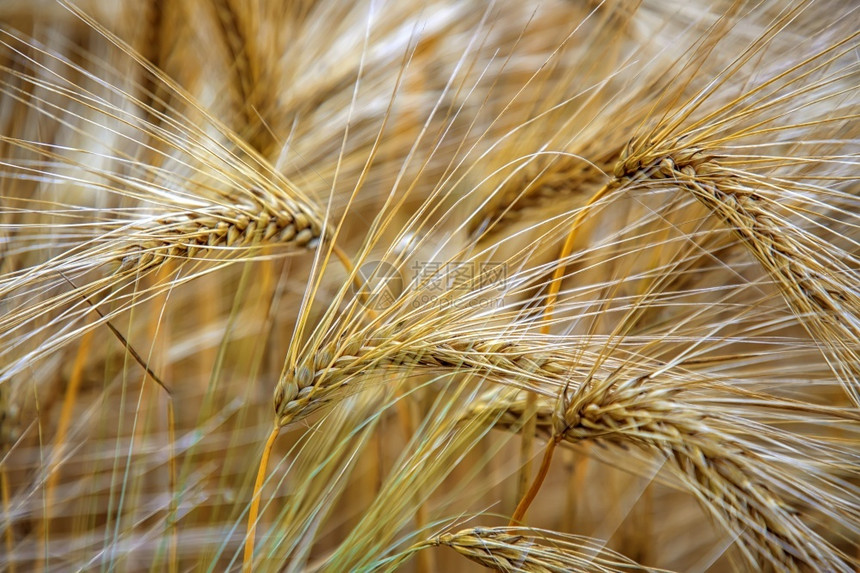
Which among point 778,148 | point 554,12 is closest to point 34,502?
point 778,148

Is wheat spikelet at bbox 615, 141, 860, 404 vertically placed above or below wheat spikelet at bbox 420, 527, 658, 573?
above

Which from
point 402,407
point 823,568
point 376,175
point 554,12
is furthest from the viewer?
point 554,12

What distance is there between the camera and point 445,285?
0.67 metres

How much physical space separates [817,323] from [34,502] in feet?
3.75

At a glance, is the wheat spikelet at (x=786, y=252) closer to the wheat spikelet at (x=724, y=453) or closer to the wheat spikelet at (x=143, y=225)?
the wheat spikelet at (x=724, y=453)

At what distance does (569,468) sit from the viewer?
93 cm

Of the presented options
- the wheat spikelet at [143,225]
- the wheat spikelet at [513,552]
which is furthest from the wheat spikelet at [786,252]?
the wheat spikelet at [143,225]

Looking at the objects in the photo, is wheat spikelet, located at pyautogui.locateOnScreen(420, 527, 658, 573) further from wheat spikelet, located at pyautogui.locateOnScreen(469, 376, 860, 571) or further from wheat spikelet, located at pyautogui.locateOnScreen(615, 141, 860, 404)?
wheat spikelet, located at pyautogui.locateOnScreen(615, 141, 860, 404)

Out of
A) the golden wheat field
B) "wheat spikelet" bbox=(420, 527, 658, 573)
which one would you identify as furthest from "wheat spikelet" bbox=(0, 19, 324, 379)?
"wheat spikelet" bbox=(420, 527, 658, 573)

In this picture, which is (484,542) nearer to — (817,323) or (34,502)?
(817,323)

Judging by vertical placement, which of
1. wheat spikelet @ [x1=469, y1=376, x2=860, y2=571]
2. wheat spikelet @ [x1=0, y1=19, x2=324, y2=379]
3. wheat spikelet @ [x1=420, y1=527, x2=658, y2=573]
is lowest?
A: wheat spikelet @ [x1=420, y1=527, x2=658, y2=573]

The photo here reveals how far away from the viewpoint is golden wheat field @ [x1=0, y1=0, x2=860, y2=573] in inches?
22.6

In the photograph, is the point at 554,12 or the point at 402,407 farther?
the point at 554,12

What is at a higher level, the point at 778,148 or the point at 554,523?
the point at 778,148
